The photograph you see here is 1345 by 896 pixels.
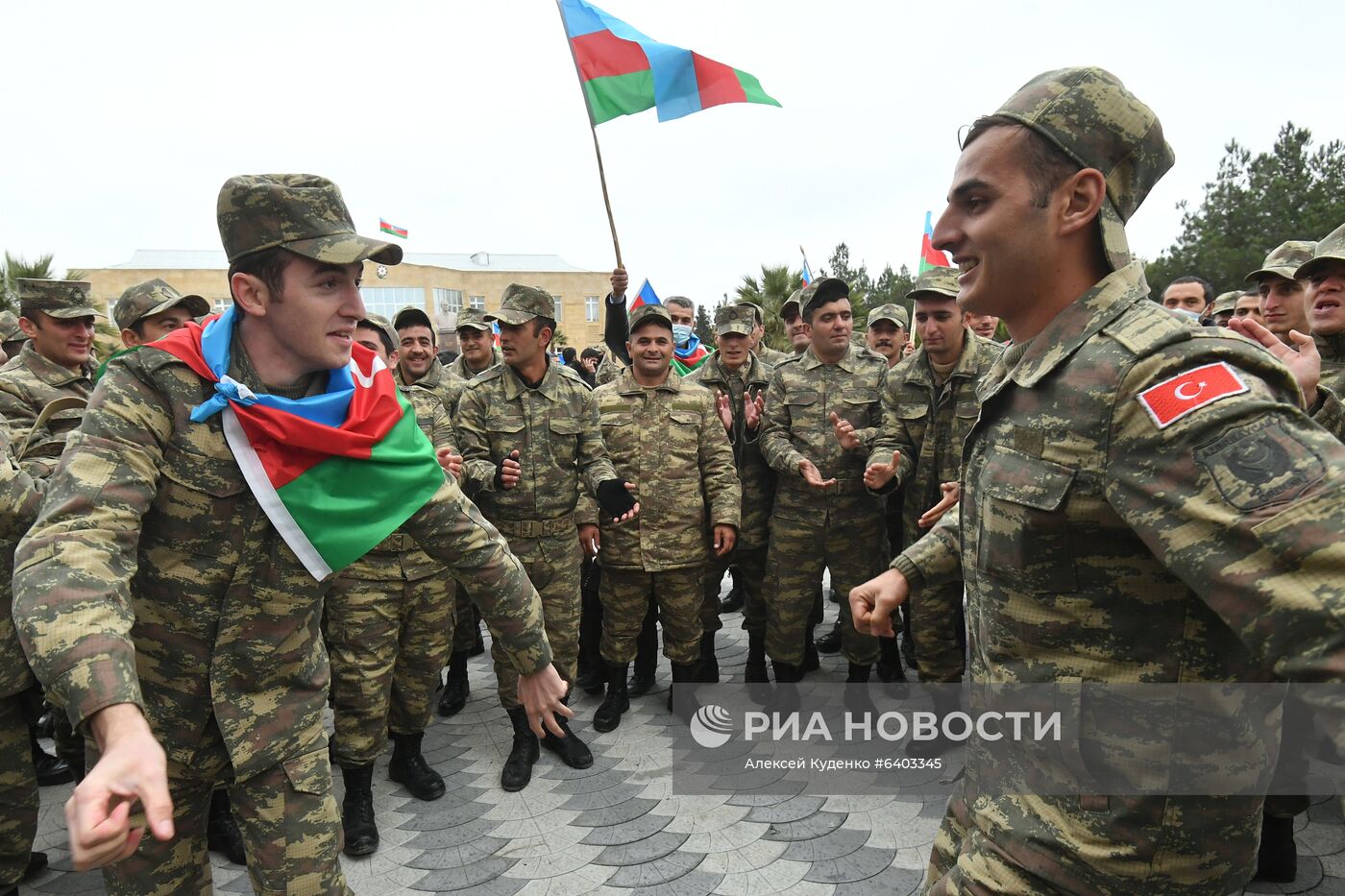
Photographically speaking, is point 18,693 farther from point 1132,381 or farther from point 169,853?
point 1132,381

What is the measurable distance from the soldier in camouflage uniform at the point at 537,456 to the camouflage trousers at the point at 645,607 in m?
0.32

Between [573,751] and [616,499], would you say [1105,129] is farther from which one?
[573,751]

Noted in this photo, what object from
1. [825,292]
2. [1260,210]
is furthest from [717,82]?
[1260,210]

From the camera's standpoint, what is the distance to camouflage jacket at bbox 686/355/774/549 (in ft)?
18.4

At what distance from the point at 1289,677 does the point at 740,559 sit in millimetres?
4614

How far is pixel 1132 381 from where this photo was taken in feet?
4.48

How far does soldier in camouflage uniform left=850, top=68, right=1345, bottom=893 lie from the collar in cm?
543

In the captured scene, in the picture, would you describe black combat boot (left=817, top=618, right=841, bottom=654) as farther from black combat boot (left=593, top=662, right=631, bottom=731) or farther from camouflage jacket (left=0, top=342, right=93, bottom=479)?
camouflage jacket (left=0, top=342, right=93, bottom=479)

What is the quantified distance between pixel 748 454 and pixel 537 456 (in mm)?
1777

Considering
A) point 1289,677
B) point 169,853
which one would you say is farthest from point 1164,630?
point 169,853

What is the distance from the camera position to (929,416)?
15.1 ft

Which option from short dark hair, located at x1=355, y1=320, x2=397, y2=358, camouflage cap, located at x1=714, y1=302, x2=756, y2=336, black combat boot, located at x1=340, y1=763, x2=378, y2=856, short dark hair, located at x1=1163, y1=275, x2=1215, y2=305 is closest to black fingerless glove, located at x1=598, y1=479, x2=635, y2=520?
short dark hair, located at x1=355, y1=320, x2=397, y2=358

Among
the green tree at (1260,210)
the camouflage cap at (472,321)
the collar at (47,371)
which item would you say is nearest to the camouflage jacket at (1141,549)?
the camouflage cap at (472,321)

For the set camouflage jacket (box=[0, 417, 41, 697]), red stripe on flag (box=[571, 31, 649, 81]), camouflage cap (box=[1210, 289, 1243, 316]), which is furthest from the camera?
camouflage cap (box=[1210, 289, 1243, 316])
